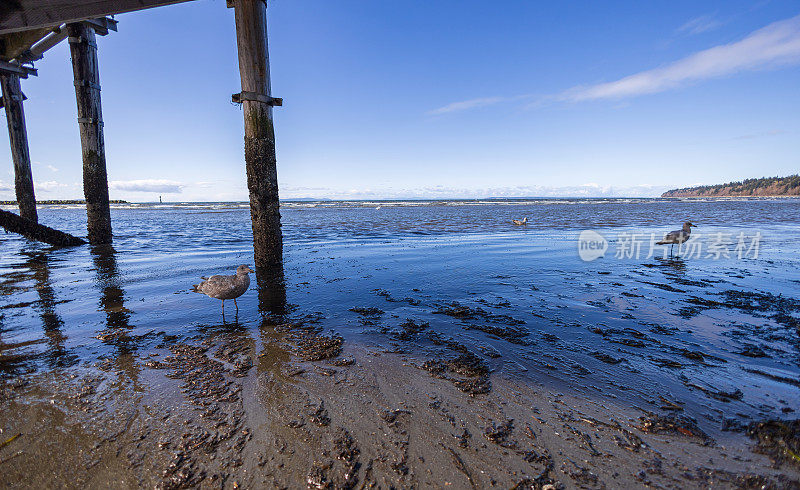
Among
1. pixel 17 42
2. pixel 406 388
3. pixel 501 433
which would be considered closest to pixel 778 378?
pixel 501 433

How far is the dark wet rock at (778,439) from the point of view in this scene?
7.42 ft

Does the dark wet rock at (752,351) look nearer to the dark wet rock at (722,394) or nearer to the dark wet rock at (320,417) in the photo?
the dark wet rock at (722,394)

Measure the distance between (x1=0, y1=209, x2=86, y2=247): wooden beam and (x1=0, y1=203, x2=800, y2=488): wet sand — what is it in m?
5.59

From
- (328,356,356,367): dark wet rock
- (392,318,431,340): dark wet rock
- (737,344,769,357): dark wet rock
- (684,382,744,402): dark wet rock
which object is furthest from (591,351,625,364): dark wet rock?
(328,356,356,367): dark wet rock

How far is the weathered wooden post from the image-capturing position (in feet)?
21.1

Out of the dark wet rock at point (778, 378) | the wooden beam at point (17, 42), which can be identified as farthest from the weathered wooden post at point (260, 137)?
the wooden beam at point (17, 42)

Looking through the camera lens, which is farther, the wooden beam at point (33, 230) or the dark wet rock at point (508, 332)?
the wooden beam at point (33, 230)

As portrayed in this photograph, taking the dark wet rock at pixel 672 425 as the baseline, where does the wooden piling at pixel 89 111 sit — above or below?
above

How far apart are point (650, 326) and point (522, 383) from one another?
2.77m

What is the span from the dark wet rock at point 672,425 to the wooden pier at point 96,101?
5310 mm

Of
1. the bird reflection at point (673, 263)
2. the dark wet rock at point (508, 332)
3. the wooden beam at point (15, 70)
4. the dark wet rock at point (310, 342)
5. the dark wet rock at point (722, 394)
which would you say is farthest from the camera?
the wooden beam at point (15, 70)

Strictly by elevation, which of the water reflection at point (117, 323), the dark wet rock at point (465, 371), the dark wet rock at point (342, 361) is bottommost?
the dark wet rock at point (465, 371)

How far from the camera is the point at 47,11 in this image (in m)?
4.52

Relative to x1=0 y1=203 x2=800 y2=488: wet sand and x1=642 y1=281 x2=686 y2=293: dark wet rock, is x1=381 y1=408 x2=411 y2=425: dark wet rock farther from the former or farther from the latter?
x1=642 y1=281 x2=686 y2=293: dark wet rock
